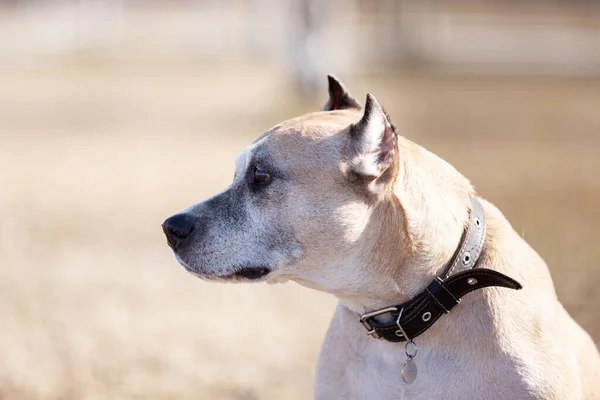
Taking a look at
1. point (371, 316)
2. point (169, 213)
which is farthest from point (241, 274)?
point (169, 213)

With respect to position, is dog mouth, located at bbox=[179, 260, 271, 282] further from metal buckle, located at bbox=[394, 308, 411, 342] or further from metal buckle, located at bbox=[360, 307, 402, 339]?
metal buckle, located at bbox=[394, 308, 411, 342]

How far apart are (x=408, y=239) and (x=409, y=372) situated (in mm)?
508

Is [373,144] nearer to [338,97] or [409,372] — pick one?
[338,97]

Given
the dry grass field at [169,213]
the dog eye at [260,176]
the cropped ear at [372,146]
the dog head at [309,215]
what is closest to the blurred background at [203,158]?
the dry grass field at [169,213]

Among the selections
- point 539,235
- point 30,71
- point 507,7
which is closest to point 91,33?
point 30,71

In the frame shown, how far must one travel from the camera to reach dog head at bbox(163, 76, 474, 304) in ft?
11.2

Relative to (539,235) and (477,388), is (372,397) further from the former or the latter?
(539,235)

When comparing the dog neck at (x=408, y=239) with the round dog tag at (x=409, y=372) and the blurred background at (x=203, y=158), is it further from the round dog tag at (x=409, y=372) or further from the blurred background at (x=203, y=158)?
the blurred background at (x=203, y=158)

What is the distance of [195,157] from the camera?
12.1 metres

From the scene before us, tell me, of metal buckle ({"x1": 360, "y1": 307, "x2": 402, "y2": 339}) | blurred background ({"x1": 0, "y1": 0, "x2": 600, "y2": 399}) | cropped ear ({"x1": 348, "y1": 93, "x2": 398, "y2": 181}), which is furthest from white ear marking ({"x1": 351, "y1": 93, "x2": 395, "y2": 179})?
blurred background ({"x1": 0, "y1": 0, "x2": 600, "y2": 399})

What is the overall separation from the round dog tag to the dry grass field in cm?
152

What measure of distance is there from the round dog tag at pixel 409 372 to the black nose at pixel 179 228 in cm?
98

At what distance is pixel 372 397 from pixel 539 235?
4716 mm

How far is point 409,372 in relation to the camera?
345cm
